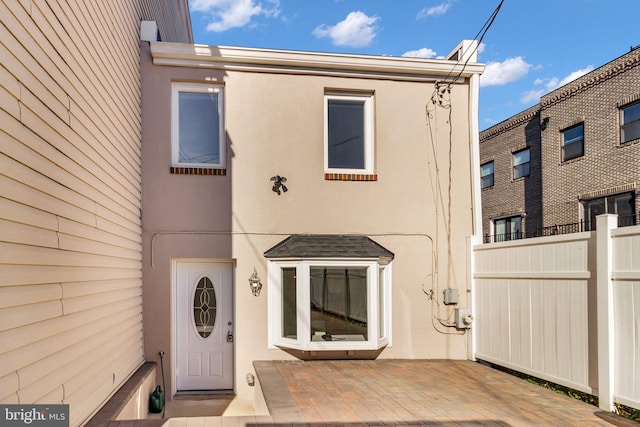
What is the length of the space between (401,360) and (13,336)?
5636 millimetres

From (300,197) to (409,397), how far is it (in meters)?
3.33

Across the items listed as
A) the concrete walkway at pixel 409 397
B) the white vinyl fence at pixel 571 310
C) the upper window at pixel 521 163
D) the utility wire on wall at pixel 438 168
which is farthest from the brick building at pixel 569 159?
the concrete walkway at pixel 409 397

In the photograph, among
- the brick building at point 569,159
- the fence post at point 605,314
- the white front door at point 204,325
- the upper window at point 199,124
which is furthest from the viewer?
the brick building at point 569,159

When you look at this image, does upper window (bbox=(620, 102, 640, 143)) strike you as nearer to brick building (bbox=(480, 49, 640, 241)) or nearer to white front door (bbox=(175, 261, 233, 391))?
brick building (bbox=(480, 49, 640, 241))

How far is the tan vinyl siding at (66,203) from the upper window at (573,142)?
41.1 feet

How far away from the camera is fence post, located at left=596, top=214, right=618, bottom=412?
458 cm

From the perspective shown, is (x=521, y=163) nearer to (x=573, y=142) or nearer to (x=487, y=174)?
(x=487, y=174)

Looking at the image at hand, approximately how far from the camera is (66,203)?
364cm

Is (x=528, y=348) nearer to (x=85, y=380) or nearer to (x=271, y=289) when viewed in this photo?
(x=271, y=289)

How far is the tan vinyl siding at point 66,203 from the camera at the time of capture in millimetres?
2754

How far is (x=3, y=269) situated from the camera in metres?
2.61

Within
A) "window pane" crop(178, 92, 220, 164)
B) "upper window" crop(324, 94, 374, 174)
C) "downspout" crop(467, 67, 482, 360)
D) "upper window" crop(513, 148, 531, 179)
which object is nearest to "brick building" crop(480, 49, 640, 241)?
"upper window" crop(513, 148, 531, 179)

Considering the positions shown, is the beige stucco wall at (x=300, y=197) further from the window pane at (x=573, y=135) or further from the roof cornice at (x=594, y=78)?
the window pane at (x=573, y=135)

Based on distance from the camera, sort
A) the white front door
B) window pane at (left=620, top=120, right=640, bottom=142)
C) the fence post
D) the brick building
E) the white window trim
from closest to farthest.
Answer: the fence post
the white window trim
the white front door
window pane at (left=620, top=120, right=640, bottom=142)
the brick building
